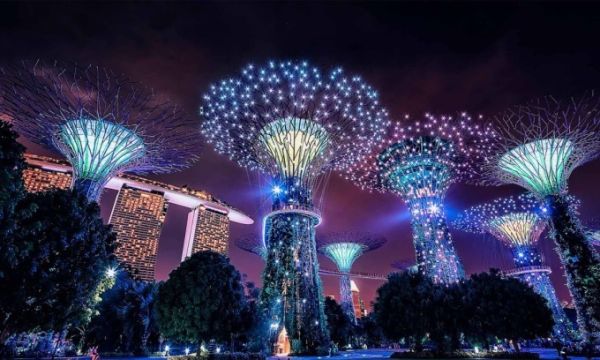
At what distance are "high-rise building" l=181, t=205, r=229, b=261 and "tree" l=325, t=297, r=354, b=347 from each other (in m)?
102

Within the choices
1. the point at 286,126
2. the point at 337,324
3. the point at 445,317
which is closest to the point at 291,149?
the point at 286,126

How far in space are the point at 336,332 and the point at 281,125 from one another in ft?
128

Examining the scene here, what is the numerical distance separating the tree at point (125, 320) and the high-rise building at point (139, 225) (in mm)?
91490

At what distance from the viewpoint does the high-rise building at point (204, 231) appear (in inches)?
5935

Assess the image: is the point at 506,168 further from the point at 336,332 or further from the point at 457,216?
the point at 336,332

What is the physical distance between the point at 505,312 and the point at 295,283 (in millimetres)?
18480

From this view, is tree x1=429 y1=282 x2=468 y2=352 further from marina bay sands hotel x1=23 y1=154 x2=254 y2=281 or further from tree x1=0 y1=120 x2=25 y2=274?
marina bay sands hotel x1=23 y1=154 x2=254 y2=281

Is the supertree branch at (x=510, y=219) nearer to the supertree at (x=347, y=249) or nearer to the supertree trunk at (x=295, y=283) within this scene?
the supertree at (x=347, y=249)

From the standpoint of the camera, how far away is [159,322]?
25672 mm

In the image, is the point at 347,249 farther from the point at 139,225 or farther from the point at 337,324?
the point at 139,225

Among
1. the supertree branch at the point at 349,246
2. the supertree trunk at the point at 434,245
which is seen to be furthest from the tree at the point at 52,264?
the supertree branch at the point at 349,246

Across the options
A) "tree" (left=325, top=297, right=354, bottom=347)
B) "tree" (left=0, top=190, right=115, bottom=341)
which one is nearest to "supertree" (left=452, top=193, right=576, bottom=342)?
"tree" (left=325, top=297, right=354, bottom=347)

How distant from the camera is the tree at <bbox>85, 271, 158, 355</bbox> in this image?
38156 millimetres

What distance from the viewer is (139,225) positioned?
130 metres
